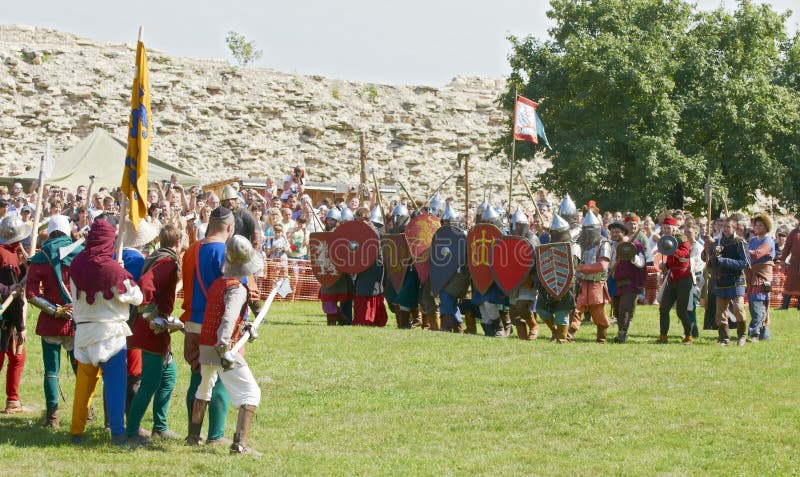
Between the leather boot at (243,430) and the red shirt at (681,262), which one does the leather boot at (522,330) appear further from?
the leather boot at (243,430)

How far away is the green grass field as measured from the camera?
247 inches

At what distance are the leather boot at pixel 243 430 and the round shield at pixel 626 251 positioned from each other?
6.47 m

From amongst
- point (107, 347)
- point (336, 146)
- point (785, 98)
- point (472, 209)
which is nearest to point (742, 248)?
point (107, 347)

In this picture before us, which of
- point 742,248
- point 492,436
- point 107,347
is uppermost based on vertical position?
point 742,248

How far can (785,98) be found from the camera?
27062mm

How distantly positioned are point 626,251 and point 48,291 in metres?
6.68

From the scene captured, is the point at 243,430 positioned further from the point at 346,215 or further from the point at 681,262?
the point at 346,215

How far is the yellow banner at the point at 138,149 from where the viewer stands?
6734 mm

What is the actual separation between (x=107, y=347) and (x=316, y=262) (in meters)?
6.62

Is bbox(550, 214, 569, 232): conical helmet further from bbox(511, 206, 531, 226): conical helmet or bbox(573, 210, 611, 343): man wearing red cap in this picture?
bbox(573, 210, 611, 343): man wearing red cap

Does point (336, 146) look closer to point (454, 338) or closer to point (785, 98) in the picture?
point (785, 98)

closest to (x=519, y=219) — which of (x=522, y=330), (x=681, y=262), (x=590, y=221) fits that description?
(x=590, y=221)

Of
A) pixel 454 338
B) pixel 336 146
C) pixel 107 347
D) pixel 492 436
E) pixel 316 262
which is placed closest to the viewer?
pixel 107 347

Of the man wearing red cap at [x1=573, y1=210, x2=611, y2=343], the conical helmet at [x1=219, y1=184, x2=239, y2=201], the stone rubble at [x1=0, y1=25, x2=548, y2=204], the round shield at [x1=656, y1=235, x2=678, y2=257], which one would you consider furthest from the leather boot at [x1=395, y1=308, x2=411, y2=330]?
the stone rubble at [x1=0, y1=25, x2=548, y2=204]
